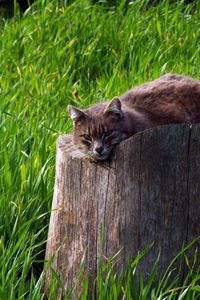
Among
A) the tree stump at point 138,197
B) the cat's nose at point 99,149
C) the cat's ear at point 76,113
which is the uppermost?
the cat's ear at point 76,113

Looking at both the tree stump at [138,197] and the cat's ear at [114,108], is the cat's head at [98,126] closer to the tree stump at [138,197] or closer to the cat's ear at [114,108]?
the cat's ear at [114,108]

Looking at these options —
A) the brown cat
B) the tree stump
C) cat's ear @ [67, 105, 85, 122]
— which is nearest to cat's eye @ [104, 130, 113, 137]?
the brown cat

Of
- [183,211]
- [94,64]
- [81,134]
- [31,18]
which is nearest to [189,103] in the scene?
[81,134]

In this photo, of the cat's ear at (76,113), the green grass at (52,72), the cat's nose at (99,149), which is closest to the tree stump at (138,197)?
the cat's nose at (99,149)

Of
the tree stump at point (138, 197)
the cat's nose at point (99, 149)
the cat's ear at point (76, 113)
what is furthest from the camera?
the cat's ear at point (76, 113)

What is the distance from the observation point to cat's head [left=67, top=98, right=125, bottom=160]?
4.56 m

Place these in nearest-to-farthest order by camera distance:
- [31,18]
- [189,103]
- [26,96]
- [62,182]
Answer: [62,182] → [189,103] → [26,96] → [31,18]

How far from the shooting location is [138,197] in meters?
4.12

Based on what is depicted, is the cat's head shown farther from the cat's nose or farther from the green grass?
the green grass

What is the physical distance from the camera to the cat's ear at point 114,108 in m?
4.62

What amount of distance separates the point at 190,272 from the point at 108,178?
56 centimetres

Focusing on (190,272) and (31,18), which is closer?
(190,272)

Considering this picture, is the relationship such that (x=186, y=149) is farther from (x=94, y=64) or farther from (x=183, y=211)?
(x=94, y=64)

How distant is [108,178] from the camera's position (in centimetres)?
416
